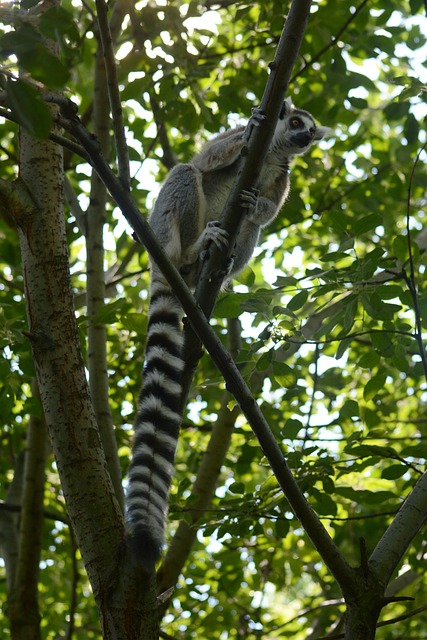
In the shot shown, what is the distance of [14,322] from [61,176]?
3.03ft

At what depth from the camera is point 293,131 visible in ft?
22.8

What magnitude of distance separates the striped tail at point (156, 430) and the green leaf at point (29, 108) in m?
1.71

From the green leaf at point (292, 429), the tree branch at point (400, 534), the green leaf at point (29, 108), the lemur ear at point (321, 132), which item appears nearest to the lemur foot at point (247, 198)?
the green leaf at point (292, 429)

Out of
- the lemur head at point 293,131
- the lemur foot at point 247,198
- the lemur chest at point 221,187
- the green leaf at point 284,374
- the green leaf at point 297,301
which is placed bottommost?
the green leaf at point 284,374

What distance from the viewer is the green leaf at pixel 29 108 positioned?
1.93 metres

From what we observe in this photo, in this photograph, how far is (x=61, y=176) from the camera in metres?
4.05

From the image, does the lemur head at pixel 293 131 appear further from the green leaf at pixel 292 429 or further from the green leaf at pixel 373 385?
the green leaf at pixel 292 429

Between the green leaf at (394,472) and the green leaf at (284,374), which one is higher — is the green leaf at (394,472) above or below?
below

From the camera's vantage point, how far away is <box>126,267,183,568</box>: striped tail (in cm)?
304

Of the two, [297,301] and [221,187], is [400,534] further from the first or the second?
[221,187]

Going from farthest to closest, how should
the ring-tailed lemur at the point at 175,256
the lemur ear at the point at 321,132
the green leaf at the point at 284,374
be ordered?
the lemur ear at the point at 321,132 < the green leaf at the point at 284,374 < the ring-tailed lemur at the point at 175,256

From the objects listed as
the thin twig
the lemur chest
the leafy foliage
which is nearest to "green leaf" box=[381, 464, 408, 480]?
the leafy foliage

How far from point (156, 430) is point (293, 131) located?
4.02m

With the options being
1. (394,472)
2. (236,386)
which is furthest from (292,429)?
(236,386)
